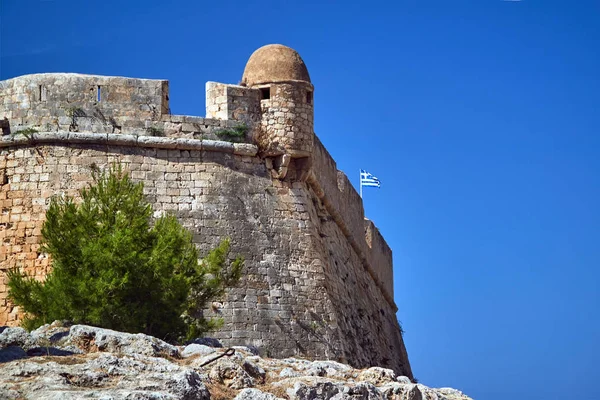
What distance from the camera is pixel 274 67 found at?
1834 centimetres

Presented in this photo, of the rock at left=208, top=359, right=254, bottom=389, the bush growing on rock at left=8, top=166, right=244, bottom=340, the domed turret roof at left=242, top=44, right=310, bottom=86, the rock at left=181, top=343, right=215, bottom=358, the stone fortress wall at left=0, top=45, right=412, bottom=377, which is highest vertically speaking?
the domed turret roof at left=242, top=44, right=310, bottom=86

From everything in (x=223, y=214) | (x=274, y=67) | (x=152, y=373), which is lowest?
(x=152, y=373)

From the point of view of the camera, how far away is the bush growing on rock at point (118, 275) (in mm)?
13383

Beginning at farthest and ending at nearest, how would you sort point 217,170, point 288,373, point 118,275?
point 217,170 < point 118,275 < point 288,373

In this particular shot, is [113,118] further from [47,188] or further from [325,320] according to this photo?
[325,320]

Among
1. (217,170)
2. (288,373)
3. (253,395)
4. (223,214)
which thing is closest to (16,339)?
(253,395)

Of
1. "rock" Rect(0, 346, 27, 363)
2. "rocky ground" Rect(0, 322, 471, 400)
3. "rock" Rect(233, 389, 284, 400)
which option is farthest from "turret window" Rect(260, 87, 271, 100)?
"rock" Rect(233, 389, 284, 400)

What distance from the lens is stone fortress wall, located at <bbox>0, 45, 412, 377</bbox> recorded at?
17.3 m

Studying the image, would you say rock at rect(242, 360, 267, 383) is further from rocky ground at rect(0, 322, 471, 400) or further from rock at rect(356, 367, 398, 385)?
rock at rect(356, 367, 398, 385)

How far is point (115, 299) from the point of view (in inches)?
527

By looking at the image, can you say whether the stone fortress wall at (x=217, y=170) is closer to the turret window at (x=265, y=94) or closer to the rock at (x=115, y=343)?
the turret window at (x=265, y=94)

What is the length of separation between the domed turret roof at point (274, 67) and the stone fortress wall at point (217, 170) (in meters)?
0.02

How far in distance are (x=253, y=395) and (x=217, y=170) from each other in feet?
32.1

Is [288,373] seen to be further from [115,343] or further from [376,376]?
[115,343]
